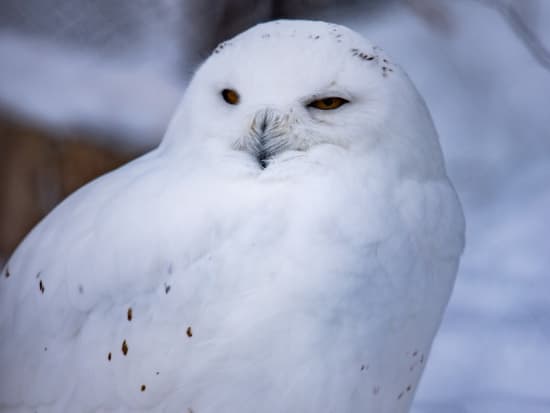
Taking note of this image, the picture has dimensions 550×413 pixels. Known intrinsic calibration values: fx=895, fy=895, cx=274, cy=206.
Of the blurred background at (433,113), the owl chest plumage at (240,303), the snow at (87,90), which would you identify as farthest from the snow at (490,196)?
the owl chest plumage at (240,303)

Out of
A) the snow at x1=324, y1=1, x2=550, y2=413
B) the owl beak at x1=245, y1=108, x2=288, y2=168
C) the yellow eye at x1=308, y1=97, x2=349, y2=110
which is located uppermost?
the yellow eye at x1=308, y1=97, x2=349, y2=110

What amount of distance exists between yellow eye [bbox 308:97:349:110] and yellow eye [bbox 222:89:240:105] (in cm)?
13

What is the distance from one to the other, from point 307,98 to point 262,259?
0.28 meters

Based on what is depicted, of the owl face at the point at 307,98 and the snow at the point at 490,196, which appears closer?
the owl face at the point at 307,98

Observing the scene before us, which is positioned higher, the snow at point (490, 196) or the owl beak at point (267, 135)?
the owl beak at point (267, 135)

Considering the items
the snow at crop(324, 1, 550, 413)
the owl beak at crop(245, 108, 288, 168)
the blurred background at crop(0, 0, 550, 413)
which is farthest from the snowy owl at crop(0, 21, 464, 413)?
the snow at crop(324, 1, 550, 413)

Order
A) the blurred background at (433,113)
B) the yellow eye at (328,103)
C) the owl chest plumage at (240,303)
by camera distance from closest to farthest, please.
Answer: the owl chest plumage at (240,303), the yellow eye at (328,103), the blurred background at (433,113)

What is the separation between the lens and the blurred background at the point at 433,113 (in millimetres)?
2088

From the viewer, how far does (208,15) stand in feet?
7.00

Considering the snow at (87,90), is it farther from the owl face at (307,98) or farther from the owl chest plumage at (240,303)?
the owl chest plumage at (240,303)

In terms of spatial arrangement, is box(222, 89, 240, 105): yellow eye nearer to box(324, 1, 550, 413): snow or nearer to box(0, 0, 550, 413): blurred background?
box(0, 0, 550, 413): blurred background

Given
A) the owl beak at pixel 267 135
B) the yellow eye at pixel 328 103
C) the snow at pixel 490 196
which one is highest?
the yellow eye at pixel 328 103

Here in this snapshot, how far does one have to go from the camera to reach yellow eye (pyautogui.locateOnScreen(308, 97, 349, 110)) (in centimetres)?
151

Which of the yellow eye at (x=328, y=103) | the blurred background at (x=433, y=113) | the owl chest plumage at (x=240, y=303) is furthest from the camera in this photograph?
the blurred background at (x=433, y=113)
